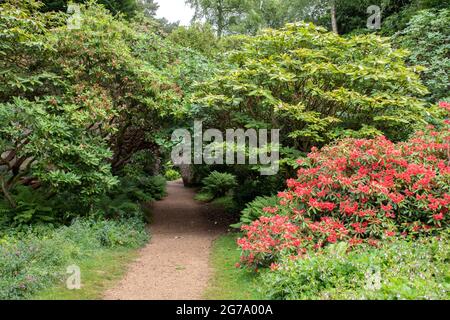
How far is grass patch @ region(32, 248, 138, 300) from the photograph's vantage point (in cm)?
554

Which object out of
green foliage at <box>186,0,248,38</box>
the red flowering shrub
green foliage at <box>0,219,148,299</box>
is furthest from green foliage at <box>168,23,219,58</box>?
the red flowering shrub

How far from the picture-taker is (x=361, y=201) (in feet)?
22.4

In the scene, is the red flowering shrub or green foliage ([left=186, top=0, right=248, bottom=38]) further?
green foliage ([left=186, top=0, right=248, bottom=38])

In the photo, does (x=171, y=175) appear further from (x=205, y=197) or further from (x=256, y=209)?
(x=256, y=209)

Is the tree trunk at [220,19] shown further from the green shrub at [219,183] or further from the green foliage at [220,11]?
the green shrub at [219,183]

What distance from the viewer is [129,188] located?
43.9 ft

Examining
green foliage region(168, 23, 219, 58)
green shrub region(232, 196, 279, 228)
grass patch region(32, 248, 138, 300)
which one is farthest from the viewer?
green foliage region(168, 23, 219, 58)

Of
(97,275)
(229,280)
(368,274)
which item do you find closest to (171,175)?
(97,275)

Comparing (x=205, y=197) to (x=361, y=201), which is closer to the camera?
(x=361, y=201)

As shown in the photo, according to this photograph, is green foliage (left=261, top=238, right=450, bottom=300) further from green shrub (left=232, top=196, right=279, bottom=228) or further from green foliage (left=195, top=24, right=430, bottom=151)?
green foliage (left=195, top=24, right=430, bottom=151)

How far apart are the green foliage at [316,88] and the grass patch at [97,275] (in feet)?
14.0

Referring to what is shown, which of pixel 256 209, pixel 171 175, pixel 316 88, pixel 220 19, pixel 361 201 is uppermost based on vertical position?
pixel 220 19

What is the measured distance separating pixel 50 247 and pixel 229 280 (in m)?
3.13

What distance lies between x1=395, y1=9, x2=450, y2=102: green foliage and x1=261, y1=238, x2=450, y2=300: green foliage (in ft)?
27.2
